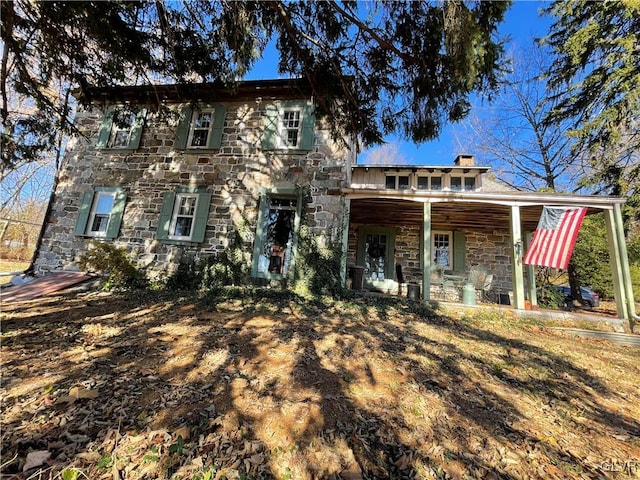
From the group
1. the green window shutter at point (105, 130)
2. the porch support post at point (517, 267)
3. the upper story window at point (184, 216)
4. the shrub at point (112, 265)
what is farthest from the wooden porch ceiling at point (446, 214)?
the green window shutter at point (105, 130)

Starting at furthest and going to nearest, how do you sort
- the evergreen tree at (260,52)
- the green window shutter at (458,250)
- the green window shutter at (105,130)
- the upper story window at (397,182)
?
the upper story window at (397,182)
the green window shutter at (458,250)
the green window shutter at (105,130)
the evergreen tree at (260,52)

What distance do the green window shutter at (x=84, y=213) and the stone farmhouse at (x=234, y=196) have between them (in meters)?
0.03

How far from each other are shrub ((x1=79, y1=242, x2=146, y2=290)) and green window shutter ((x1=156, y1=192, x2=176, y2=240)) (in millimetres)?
993

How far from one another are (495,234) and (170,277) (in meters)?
10.2

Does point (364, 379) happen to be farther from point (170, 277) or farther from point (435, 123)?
point (170, 277)

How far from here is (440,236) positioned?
9961mm

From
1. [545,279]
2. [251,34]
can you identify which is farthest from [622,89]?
[251,34]

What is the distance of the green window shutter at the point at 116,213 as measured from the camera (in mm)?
7875

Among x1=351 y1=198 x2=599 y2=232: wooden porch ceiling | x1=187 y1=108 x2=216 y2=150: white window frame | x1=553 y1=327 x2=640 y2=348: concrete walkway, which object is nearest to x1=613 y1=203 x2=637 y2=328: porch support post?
x1=553 y1=327 x2=640 y2=348: concrete walkway

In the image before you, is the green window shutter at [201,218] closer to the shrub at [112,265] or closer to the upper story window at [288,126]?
the shrub at [112,265]

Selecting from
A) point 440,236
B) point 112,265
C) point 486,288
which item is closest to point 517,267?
point 486,288

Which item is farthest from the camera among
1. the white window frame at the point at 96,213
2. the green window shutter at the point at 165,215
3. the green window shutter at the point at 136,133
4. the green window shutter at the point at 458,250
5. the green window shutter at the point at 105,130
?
the green window shutter at the point at 458,250

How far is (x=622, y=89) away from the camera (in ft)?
25.3

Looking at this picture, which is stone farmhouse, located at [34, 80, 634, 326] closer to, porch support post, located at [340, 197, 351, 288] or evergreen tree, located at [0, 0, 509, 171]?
porch support post, located at [340, 197, 351, 288]
